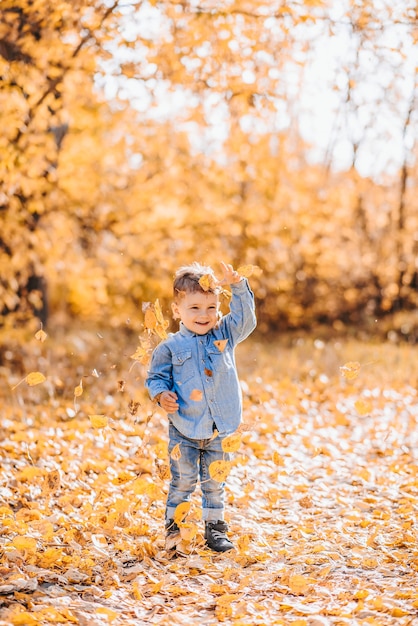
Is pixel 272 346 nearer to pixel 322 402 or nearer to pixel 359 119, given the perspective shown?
pixel 322 402

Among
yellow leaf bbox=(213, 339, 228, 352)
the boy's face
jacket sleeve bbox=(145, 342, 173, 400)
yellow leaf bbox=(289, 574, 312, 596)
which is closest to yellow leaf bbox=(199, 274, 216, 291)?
the boy's face

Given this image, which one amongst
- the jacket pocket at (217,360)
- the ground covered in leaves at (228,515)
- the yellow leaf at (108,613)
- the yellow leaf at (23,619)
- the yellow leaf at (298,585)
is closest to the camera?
the yellow leaf at (23,619)

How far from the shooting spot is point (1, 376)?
7902 mm

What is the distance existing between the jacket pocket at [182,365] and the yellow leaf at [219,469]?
42 centimetres

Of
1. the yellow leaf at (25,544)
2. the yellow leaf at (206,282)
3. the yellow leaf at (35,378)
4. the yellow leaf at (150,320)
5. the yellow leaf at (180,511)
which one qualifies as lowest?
the yellow leaf at (25,544)

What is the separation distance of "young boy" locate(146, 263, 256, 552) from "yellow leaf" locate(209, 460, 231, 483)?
0.17 meters

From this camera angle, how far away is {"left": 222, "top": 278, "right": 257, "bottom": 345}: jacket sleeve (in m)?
3.47

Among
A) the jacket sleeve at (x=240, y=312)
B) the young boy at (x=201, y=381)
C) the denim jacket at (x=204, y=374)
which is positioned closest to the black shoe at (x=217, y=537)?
the young boy at (x=201, y=381)

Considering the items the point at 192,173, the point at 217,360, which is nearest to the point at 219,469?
the point at 217,360

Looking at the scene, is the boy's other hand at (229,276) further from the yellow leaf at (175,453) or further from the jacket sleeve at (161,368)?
the yellow leaf at (175,453)

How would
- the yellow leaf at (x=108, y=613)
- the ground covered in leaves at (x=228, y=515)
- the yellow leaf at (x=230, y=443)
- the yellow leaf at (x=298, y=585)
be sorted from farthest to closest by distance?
the yellow leaf at (x=230, y=443), the yellow leaf at (x=298, y=585), the ground covered in leaves at (x=228, y=515), the yellow leaf at (x=108, y=613)

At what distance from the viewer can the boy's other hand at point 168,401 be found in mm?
3385

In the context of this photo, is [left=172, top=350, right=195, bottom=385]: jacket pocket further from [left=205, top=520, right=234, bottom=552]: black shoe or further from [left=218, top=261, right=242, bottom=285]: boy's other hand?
[left=205, top=520, right=234, bottom=552]: black shoe

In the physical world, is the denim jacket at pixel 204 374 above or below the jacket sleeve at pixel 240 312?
below
